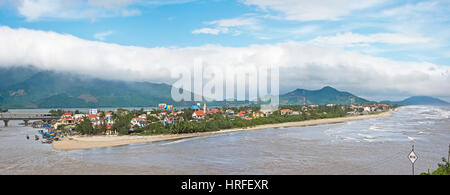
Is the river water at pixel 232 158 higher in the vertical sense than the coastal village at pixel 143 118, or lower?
lower

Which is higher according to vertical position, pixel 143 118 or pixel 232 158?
pixel 143 118

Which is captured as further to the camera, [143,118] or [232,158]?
[143,118]

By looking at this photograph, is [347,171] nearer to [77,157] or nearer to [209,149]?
[209,149]

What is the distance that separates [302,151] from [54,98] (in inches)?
7958

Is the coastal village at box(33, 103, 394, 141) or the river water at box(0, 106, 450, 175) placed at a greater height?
the coastal village at box(33, 103, 394, 141)

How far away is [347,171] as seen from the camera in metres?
17.6

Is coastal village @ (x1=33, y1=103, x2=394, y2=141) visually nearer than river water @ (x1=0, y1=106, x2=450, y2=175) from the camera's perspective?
No

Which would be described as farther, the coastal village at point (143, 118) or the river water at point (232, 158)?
the coastal village at point (143, 118)
